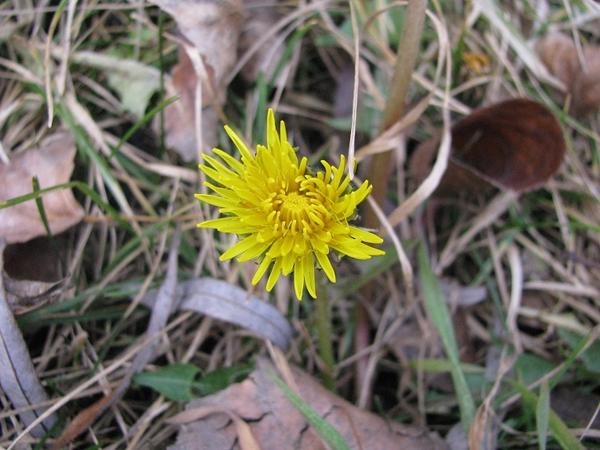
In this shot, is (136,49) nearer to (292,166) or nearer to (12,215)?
(12,215)

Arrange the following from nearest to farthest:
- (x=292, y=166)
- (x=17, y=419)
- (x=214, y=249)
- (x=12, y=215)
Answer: (x=292, y=166) < (x=17, y=419) < (x=12, y=215) < (x=214, y=249)

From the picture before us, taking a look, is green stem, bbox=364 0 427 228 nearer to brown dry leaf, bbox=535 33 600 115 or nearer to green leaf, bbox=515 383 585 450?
green leaf, bbox=515 383 585 450

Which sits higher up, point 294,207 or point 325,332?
point 294,207

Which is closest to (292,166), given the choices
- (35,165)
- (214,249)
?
(214,249)

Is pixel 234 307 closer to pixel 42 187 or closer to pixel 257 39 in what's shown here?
pixel 42 187

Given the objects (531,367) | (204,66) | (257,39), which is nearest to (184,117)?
(204,66)
